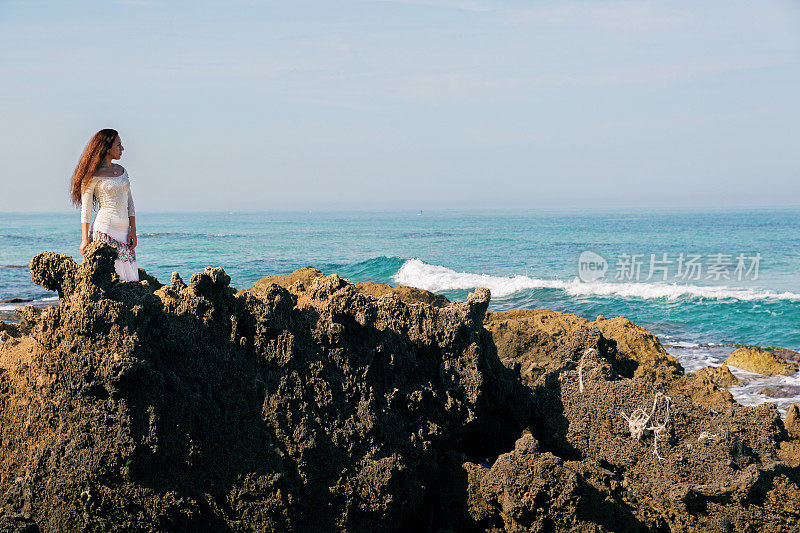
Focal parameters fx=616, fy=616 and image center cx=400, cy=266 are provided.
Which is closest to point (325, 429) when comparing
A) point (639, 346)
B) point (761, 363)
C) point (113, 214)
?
point (113, 214)

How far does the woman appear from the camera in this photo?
3.72 m

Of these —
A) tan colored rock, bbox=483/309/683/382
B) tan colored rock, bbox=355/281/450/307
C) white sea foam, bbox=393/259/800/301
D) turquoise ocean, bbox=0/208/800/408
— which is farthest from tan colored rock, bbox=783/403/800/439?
white sea foam, bbox=393/259/800/301

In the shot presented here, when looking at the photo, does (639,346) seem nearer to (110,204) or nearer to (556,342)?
(556,342)

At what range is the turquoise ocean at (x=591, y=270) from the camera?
517 inches

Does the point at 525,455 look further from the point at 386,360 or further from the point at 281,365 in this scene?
the point at 281,365

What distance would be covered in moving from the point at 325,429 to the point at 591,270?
23571 mm

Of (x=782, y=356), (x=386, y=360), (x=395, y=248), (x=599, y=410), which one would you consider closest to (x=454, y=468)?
Result: (x=386, y=360)

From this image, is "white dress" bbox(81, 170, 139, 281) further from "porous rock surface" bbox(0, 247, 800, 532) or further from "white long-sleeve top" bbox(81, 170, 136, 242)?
"porous rock surface" bbox(0, 247, 800, 532)

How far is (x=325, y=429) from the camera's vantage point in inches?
113

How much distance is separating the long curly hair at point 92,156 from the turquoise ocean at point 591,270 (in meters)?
6.90

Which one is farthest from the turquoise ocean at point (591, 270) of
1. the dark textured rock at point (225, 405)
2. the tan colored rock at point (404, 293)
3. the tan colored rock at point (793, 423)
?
the dark textured rock at point (225, 405)

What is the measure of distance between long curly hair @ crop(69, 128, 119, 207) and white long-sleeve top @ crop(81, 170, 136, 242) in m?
0.04

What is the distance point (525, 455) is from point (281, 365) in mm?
1227

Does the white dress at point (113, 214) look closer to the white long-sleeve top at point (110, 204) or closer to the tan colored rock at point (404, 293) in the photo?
the white long-sleeve top at point (110, 204)
